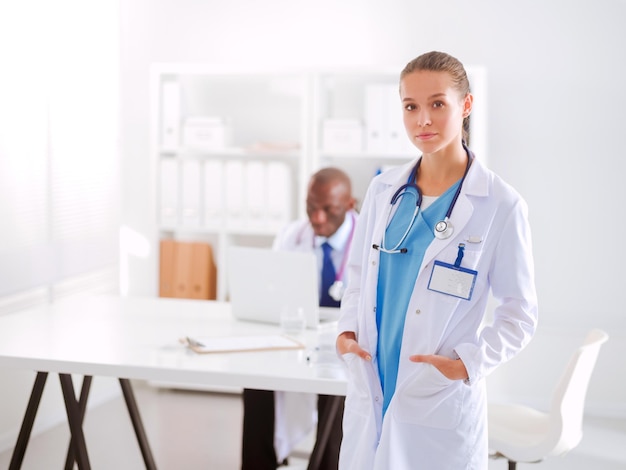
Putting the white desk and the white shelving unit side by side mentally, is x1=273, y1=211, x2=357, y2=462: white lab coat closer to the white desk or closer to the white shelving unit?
the white desk

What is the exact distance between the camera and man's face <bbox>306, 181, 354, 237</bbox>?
146 inches

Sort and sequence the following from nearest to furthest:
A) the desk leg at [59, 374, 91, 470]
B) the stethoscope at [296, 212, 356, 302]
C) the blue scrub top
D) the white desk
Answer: the blue scrub top → the white desk → the desk leg at [59, 374, 91, 470] → the stethoscope at [296, 212, 356, 302]

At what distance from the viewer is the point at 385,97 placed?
15.1ft

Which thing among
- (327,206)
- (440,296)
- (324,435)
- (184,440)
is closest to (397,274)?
(440,296)

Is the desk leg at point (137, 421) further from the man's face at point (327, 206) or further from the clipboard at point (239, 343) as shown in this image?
the man's face at point (327, 206)

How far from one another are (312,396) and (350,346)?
1394 millimetres

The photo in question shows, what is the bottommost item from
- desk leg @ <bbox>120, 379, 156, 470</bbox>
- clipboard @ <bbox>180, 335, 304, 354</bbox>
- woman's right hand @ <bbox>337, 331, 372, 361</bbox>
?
desk leg @ <bbox>120, 379, 156, 470</bbox>

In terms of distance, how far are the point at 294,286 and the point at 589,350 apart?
1.01 m

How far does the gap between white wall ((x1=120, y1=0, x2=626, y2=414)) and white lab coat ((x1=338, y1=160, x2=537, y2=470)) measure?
3029 mm

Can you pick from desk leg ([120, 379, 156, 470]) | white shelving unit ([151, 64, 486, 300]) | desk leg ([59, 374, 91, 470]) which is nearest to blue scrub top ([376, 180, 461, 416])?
desk leg ([59, 374, 91, 470])

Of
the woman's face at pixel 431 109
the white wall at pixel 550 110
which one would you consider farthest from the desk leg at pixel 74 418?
the white wall at pixel 550 110

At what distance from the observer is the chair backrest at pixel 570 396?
8.93 feet

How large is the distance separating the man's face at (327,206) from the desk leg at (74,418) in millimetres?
1235

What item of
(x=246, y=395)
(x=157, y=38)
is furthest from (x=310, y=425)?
(x=157, y=38)
